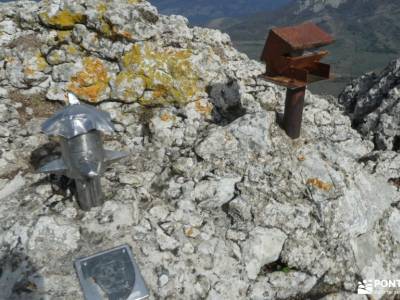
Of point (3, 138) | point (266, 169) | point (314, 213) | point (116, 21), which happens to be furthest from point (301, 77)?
point (3, 138)

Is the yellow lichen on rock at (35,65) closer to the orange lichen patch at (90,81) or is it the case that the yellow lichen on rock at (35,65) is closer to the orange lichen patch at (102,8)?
the orange lichen patch at (90,81)

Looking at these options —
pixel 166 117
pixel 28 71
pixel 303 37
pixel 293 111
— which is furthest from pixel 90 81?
pixel 303 37

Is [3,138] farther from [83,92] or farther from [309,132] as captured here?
[309,132]

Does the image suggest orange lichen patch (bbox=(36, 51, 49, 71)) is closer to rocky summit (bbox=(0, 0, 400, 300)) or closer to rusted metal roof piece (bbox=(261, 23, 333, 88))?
rocky summit (bbox=(0, 0, 400, 300))

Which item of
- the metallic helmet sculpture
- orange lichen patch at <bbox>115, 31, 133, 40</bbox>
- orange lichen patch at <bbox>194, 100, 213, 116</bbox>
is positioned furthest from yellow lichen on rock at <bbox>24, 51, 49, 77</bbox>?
orange lichen patch at <bbox>194, 100, 213, 116</bbox>

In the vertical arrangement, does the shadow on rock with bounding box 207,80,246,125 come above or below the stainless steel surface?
above

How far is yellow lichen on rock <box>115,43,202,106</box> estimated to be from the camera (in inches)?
359

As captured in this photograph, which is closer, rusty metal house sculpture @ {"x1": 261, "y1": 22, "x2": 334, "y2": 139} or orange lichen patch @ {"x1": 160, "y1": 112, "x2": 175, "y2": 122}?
rusty metal house sculpture @ {"x1": 261, "y1": 22, "x2": 334, "y2": 139}

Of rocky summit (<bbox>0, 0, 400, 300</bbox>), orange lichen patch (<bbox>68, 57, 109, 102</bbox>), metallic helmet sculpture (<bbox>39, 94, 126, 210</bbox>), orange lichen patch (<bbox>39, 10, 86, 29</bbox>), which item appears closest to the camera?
metallic helmet sculpture (<bbox>39, 94, 126, 210</bbox>)

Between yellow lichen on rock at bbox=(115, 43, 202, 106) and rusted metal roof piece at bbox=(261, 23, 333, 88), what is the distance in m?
2.53

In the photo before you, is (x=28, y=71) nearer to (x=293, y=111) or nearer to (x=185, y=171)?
(x=185, y=171)

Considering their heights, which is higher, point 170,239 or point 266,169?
point 266,169

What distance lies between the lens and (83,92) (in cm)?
905

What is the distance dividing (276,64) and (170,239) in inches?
154
